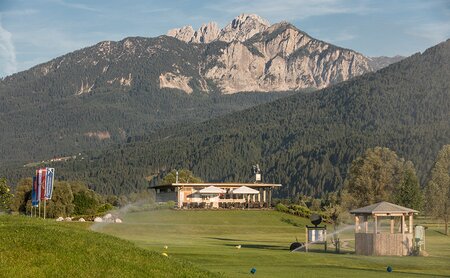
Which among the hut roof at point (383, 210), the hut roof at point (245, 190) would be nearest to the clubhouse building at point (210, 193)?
the hut roof at point (245, 190)

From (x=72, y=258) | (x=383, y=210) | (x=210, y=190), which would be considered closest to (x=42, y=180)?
(x=383, y=210)

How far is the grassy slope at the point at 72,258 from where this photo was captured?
76.3ft

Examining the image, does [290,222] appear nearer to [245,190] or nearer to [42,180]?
[245,190]

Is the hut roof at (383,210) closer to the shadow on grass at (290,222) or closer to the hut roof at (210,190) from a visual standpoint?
the shadow on grass at (290,222)

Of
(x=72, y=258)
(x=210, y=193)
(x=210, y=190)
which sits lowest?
(x=72, y=258)

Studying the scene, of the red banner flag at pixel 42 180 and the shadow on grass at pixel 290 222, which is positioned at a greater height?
the red banner flag at pixel 42 180

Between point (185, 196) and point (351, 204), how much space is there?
1370 inches

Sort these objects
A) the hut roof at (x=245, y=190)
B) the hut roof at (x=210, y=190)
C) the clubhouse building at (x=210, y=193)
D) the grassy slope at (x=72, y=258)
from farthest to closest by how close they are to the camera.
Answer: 1. the hut roof at (x=210, y=190)
2. the hut roof at (x=245, y=190)
3. the clubhouse building at (x=210, y=193)
4. the grassy slope at (x=72, y=258)

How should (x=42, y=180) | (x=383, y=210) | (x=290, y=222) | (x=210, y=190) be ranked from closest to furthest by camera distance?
(x=383, y=210), (x=42, y=180), (x=290, y=222), (x=210, y=190)

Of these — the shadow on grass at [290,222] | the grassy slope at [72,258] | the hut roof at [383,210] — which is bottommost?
the shadow on grass at [290,222]

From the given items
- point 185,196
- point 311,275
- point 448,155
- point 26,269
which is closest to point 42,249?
point 26,269

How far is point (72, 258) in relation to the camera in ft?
79.3

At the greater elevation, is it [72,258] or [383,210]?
[383,210]

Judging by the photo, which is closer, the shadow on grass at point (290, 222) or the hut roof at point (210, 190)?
the shadow on grass at point (290, 222)
